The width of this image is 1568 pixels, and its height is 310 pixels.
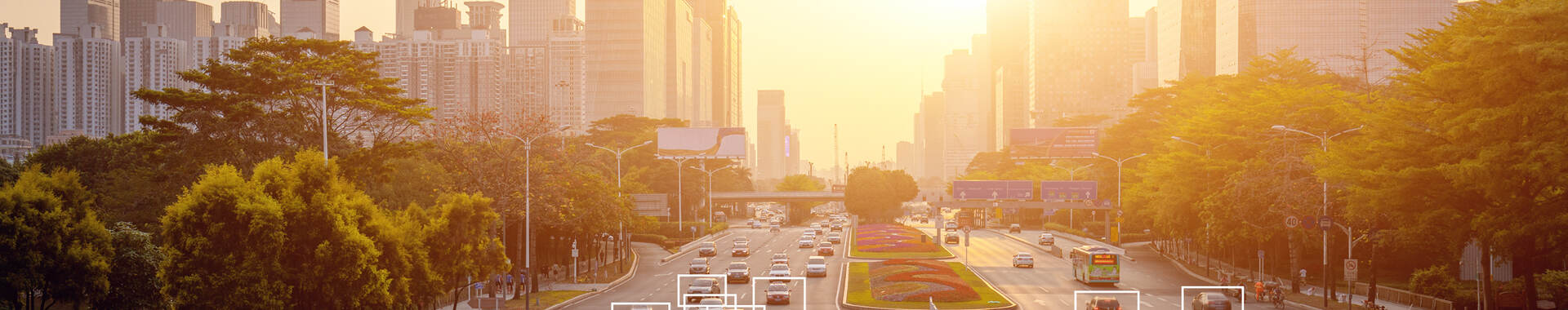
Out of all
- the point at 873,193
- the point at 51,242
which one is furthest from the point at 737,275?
the point at 873,193

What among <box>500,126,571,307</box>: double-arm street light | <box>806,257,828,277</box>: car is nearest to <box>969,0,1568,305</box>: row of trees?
<box>806,257,828,277</box>: car

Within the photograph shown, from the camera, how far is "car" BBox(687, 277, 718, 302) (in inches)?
2084

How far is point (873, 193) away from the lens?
14488cm

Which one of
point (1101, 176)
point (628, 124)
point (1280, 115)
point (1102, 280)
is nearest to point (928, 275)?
point (1102, 280)

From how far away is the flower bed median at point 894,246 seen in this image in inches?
3516

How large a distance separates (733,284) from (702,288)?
11421mm

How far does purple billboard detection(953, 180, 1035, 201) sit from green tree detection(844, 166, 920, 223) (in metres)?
33.6

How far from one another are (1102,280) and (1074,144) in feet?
203

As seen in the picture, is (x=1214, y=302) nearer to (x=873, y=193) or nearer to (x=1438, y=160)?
(x=1438, y=160)

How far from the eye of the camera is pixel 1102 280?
6353 cm

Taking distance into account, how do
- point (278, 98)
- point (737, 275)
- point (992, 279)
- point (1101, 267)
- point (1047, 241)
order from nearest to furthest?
point (278, 98)
point (1101, 267)
point (737, 275)
point (992, 279)
point (1047, 241)

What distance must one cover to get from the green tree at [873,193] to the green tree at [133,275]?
107m

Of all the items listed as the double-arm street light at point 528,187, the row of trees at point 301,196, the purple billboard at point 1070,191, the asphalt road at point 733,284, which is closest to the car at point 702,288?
the asphalt road at point 733,284

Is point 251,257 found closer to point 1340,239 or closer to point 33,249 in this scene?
point 33,249
